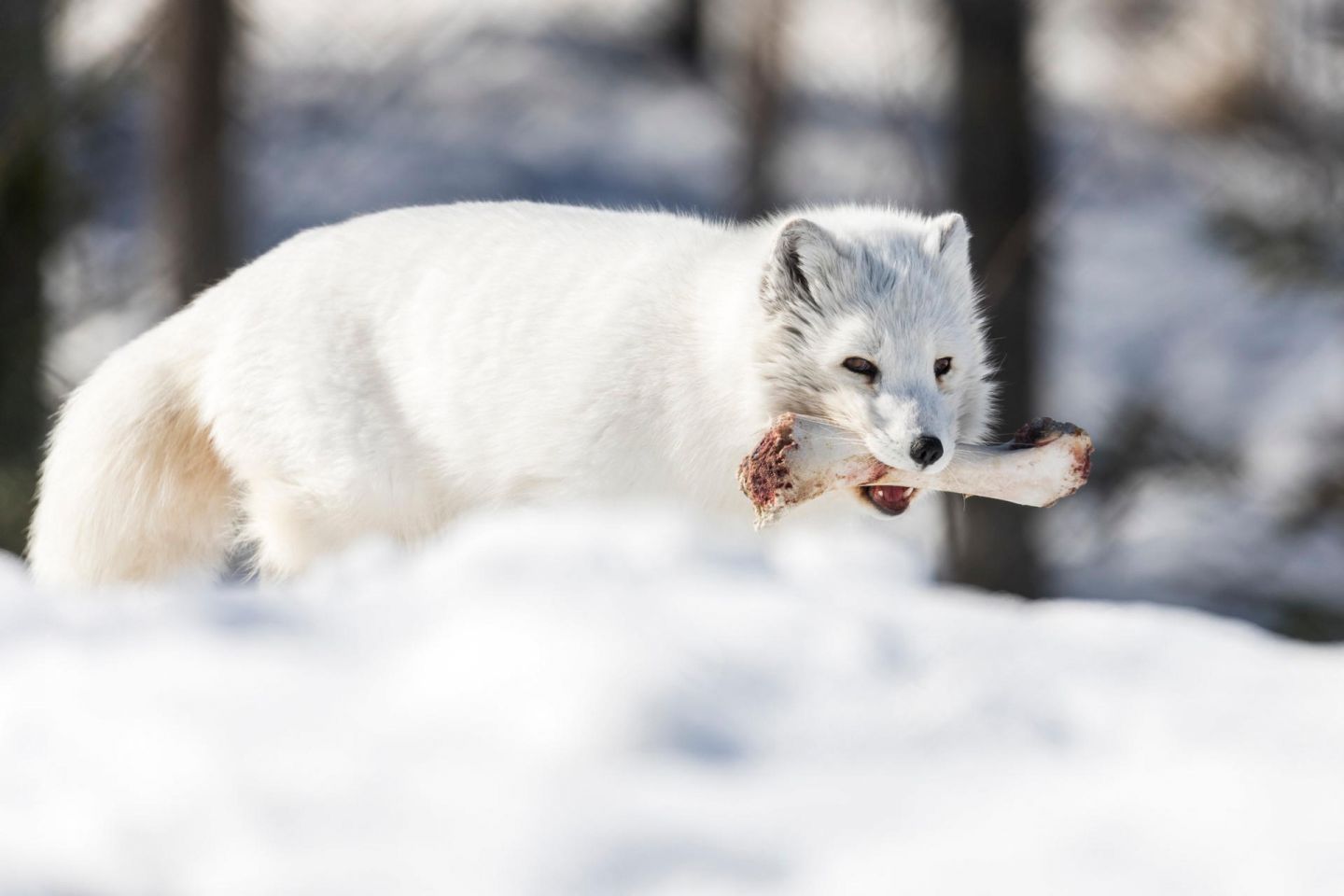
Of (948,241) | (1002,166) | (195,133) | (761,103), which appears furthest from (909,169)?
(948,241)

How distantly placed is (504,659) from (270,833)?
27 cm

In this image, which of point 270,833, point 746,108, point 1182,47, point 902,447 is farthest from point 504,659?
point 1182,47

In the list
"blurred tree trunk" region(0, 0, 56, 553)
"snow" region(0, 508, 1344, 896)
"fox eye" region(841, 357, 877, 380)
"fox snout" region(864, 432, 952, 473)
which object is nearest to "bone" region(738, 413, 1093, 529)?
"fox snout" region(864, 432, 952, 473)

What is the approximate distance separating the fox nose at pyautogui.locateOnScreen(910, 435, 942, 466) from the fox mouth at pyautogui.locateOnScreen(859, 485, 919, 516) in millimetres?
232

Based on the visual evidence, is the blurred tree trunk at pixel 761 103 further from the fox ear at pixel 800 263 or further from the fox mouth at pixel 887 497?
the fox mouth at pixel 887 497

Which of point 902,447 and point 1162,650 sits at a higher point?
point 1162,650

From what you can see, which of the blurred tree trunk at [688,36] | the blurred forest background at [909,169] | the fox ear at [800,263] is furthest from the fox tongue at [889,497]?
the blurred tree trunk at [688,36]

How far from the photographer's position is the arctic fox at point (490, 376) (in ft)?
10.0

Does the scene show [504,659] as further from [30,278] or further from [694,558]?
[30,278]

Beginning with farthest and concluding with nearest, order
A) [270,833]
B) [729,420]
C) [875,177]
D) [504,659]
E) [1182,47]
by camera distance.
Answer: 1. [1182,47]
2. [875,177]
3. [729,420]
4. [504,659]
5. [270,833]

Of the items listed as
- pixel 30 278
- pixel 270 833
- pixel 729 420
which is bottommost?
pixel 30 278

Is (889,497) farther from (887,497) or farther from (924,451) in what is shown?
(924,451)

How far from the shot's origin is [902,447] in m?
2.79

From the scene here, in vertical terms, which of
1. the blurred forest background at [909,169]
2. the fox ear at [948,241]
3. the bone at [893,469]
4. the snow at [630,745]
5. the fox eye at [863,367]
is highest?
the snow at [630,745]
